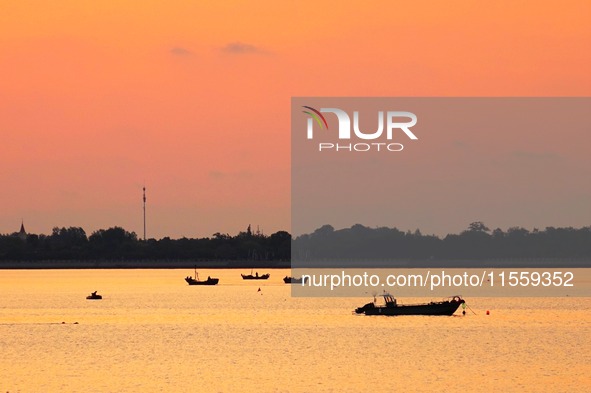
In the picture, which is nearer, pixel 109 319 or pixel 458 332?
pixel 458 332

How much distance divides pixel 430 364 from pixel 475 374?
828 centimetres

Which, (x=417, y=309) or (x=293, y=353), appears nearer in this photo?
(x=293, y=353)

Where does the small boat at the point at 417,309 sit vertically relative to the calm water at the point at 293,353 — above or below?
above

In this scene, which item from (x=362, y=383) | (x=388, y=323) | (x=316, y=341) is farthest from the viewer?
(x=388, y=323)

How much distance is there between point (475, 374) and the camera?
88188 mm

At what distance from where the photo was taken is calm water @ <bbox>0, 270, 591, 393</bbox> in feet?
270

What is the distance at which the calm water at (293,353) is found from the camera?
82.3 metres

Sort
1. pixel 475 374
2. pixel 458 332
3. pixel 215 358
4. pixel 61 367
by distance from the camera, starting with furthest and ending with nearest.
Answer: pixel 458 332
pixel 215 358
pixel 61 367
pixel 475 374

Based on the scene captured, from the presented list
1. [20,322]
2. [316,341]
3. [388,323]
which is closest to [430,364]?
[316,341]

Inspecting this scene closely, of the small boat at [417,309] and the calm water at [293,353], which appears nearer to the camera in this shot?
the calm water at [293,353]

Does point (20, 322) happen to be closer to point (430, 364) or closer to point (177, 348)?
point (177, 348)

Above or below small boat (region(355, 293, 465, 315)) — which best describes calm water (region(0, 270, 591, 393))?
below

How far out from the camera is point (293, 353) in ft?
347

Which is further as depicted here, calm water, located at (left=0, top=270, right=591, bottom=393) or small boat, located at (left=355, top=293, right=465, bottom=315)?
small boat, located at (left=355, top=293, right=465, bottom=315)
